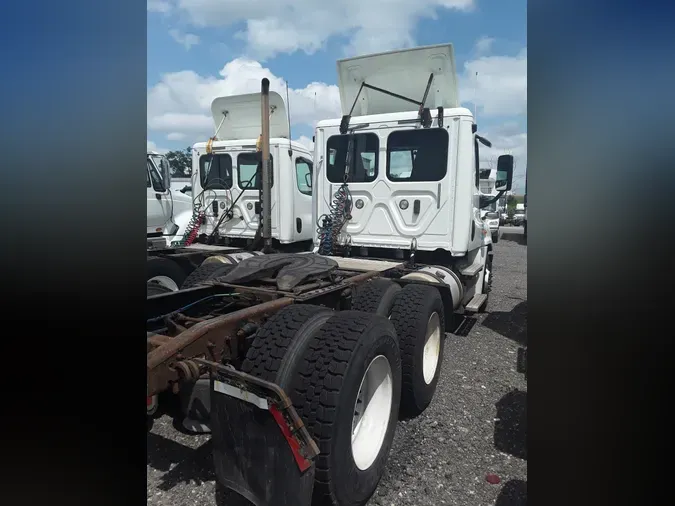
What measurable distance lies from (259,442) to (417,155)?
4.24m

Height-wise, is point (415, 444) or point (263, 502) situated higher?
point (263, 502)

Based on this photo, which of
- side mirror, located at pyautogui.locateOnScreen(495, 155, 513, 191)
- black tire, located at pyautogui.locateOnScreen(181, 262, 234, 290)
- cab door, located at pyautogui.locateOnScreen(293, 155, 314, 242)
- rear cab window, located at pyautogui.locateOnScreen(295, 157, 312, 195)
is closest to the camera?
black tire, located at pyautogui.locateOnScreen(181, 262, 234, 290)

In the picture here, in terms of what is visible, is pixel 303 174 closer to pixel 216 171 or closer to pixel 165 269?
pixel 216 171

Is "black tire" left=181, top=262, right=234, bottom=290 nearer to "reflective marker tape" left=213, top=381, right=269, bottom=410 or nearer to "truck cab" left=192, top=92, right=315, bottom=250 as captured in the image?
"reflective marker tape" left=213, top=381, right=269, bottom=410

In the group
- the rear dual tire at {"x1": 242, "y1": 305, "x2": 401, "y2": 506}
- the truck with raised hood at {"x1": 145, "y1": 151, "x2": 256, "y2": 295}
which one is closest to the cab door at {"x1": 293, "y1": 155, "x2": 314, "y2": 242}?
the truck with raised hood at {"x1": 145, "y1": 151, "x2": 256, "y2": 295}

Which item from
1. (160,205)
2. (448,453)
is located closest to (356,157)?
(448,453)

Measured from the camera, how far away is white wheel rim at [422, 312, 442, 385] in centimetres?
417

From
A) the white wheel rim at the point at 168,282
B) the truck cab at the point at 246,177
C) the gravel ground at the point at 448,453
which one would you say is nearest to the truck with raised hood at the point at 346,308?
the gravel ground at the point at 448,453

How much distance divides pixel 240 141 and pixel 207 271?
3.77 meters

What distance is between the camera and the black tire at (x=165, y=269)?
A: 18.7 ft

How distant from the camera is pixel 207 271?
4.62 metres

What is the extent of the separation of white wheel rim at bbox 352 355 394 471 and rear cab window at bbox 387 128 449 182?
3152mm
